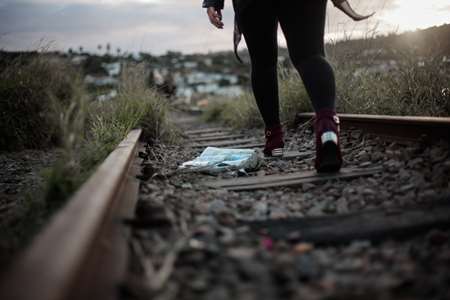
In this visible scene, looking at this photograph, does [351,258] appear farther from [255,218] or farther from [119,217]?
[119,217]

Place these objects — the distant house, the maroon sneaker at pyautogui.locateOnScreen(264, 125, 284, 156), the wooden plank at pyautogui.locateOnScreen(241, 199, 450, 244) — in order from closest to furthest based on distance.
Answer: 1. the wooden plank at pyautogui.locateOnScreen(241, 199, 450, 244)
2. the maroon sneaker at pyautogui.locateOnScreen(264, 125, 284, 156)
3. the distant house

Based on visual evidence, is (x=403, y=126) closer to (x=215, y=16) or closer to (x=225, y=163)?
(x=225, y=163)

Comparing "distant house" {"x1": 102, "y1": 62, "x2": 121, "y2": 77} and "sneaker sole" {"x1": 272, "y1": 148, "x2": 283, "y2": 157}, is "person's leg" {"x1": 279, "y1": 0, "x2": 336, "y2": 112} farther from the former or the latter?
"distant house" {"x1": 102, "y1": 62, "x2": 121, "y2": 77}

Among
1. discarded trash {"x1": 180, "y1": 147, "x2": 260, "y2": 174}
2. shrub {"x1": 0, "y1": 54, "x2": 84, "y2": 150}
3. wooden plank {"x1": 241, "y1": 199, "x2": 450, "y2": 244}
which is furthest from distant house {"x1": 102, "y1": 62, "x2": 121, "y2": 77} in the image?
wooden plank {"x1": 241, "y1": 199, "x2": 450, "y2": 244}

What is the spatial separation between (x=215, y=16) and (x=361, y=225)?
1850 mm

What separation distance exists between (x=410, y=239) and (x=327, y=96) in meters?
0.97

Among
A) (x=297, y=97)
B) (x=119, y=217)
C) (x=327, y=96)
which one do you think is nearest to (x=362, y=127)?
(x=327, y=96)

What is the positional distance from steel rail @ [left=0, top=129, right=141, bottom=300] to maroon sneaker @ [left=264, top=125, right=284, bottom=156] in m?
1.65

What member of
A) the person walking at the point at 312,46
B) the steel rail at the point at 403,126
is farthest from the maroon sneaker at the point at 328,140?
the steel rail at the point at 403,126

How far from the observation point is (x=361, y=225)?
1226 millimetres

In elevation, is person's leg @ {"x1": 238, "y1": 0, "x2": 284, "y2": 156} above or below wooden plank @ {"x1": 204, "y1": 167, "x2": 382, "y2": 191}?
above

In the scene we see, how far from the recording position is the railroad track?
725 mm

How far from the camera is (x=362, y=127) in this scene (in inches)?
111

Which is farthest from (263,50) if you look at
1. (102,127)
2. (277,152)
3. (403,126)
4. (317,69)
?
(102,127)
